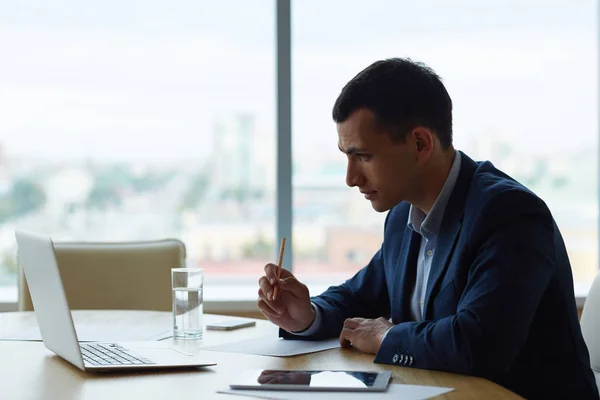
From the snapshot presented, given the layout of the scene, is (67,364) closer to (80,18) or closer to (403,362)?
(403,362)

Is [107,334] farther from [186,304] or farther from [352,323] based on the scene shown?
[352,323]

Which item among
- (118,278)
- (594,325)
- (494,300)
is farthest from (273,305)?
(118,278)

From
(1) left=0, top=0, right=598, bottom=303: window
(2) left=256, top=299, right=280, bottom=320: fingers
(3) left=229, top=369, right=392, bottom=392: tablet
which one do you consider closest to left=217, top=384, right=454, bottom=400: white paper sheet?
(3) left=229, top=369, right=392, bottom=392: tablet

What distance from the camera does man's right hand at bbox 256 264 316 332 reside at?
2.05 metres

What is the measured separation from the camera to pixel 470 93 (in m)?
4.17

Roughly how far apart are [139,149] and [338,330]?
222 centimetres

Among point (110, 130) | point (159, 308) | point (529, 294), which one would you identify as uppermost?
point (110, 130)

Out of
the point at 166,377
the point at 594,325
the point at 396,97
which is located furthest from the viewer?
the point at 594,325

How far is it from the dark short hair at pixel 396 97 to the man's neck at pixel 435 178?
0.07m

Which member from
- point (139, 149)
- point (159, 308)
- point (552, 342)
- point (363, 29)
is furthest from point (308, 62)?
point (552, 342)

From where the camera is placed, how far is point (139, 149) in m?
4.11

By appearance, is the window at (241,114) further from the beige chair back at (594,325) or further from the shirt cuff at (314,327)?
the shirt cuff at (314,327)

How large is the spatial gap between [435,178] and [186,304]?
674 millimetres

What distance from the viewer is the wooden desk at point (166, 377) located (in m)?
1.47
